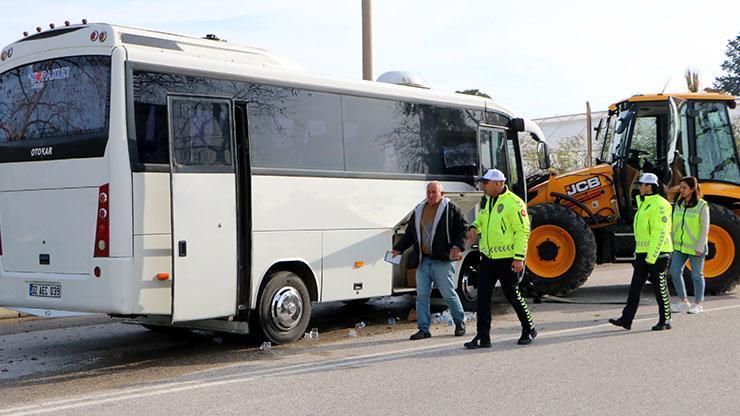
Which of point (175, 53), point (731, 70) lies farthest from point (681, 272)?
point (731, 70)

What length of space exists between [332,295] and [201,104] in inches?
110

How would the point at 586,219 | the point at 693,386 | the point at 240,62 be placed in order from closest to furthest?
the point at 693,386, the point at 240,62, the point at 586,219

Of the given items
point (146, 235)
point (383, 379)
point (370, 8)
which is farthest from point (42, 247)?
point (370, 8)

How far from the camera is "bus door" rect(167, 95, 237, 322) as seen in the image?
8633 mm

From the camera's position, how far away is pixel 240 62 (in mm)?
9648

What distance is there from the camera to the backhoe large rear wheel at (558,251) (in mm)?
13234

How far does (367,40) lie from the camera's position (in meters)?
15.8

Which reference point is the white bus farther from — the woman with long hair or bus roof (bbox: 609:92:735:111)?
bus roof (bbox: 609:92:735:111)

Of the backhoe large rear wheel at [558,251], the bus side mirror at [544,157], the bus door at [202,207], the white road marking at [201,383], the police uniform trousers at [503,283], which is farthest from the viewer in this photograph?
the backhoe large rear wheel at [558,251]

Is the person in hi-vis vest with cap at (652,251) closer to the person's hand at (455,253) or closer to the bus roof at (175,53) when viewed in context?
the person's hand at (455,253)

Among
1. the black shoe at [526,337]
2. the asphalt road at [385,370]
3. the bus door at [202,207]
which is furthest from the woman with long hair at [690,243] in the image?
the bus door at [202,207]

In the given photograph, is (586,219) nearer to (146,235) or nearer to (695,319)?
(695,319)

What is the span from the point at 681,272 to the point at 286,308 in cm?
542

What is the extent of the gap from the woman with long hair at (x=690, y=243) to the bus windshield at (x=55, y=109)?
7.51 metres
